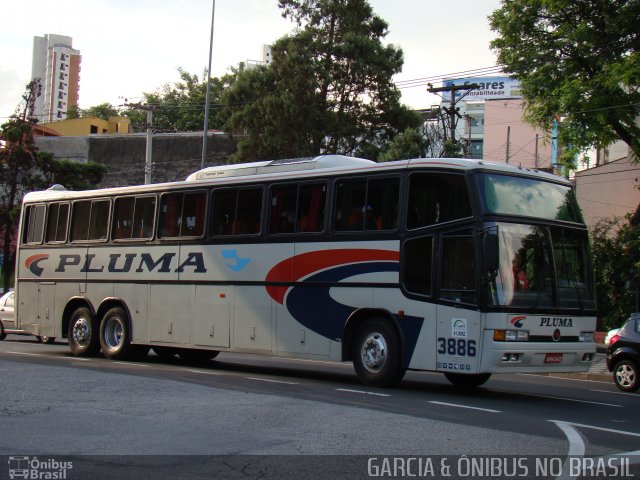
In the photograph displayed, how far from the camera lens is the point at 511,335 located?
12.2 metres

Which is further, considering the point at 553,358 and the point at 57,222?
the point at 57,222

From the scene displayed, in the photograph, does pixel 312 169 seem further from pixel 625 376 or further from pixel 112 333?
pixel 625 376

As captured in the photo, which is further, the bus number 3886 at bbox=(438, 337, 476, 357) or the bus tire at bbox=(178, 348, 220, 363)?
the bus tire at bbox=(178, 348, 220, 363)

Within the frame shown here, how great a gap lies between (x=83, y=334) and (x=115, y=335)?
0.99 metres

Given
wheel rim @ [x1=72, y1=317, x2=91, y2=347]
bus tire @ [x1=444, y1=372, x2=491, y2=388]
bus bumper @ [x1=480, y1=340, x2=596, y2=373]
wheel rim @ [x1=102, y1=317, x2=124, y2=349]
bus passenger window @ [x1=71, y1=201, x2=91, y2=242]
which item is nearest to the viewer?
bus bumper @ [x1=480, y1=340, x2=596, y2=373]

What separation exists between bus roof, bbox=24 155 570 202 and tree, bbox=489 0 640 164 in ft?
44.2

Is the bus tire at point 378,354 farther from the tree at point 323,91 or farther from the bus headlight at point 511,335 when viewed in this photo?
the tree at point 323,91

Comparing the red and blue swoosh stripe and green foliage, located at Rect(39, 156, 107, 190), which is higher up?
green foliage, located at Rect(39, 156, 107, 190)

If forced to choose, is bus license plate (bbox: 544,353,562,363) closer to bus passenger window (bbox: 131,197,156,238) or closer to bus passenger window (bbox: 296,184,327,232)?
bus passenger window (bbox: 296,184,327,232)

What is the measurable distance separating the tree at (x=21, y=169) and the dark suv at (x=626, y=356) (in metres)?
30.4

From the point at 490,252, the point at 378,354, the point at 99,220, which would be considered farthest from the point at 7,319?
the point at 490,252

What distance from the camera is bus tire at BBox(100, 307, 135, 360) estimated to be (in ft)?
59.2

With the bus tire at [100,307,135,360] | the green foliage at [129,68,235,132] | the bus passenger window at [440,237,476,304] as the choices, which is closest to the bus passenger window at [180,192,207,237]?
the bus tire at [100,307,135,360]

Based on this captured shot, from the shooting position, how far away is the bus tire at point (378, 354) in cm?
1320
